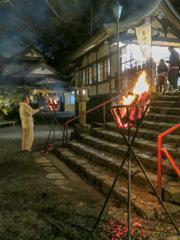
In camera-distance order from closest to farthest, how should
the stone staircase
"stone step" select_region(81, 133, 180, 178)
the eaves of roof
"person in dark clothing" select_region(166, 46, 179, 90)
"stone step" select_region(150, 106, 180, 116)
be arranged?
the stone staircase
"stone step" select_region(81, 133, 180, 178)
"stone step" select_region(150, 106, 180, 116)
"person in dark clothing" select_region(166, 46, 179, 90)
the eaves of roof

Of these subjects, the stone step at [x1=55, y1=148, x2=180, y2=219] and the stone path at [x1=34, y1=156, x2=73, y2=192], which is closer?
the stone step at [x1=55, y1=148, x2=180, y2=219]

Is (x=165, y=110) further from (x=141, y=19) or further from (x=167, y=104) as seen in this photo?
(x=141, y=19)

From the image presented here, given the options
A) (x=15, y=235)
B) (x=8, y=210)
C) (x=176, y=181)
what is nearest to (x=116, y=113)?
(x=176, y=181)

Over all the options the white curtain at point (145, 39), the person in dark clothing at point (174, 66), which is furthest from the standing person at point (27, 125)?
the white curtain at point (145, 39)

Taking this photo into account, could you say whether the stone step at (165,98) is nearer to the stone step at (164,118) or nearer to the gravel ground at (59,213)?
the stone step at (164,118)

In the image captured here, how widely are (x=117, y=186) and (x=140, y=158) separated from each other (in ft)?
3.74

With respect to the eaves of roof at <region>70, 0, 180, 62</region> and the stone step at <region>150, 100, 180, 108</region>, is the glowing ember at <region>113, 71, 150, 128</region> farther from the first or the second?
the eaves of roof at <region>70, 0, 180, 62</region>

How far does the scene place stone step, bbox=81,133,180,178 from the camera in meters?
4.51

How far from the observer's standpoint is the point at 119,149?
6098 millimetres

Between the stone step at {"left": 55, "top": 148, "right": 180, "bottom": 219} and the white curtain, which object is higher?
the white curtain

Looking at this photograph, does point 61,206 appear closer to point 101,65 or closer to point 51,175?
point 51,175

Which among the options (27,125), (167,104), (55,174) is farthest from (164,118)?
(27,125)

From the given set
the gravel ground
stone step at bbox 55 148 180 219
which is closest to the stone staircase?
stone step at bbox 55 148 180 219

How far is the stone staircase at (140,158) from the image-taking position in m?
3.78
